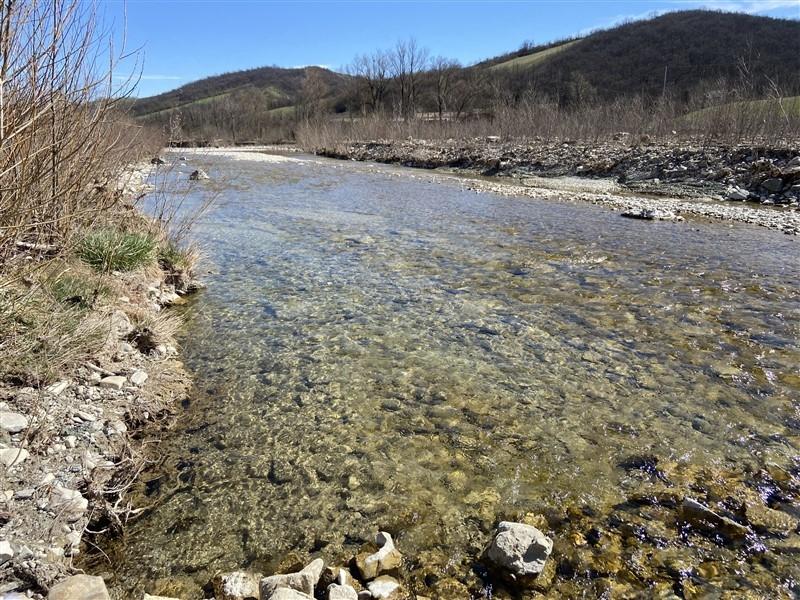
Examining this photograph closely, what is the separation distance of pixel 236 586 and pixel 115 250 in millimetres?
5086

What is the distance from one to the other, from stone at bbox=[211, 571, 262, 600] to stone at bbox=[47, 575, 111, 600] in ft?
1.56

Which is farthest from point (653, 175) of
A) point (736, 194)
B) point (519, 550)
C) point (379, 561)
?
point (379, 561)

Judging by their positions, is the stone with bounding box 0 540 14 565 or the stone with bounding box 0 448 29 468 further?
the stone with bounding box 0 448 29 468

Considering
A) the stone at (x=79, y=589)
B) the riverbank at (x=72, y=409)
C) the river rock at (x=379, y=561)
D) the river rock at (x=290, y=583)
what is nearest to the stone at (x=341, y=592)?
the river rock at (x=290, y=583)

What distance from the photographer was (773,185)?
1498 centimetres

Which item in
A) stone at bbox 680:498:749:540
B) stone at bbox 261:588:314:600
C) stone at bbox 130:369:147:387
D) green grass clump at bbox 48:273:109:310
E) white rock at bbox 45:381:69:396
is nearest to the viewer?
stone at bbox 261:588:314:600

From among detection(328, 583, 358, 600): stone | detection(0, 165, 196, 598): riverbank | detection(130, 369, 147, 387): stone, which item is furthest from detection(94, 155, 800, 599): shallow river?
detection(130, 369, 147, 387): stone

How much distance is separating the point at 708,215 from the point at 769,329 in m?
8.35

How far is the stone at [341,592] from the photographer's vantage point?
7.59ft

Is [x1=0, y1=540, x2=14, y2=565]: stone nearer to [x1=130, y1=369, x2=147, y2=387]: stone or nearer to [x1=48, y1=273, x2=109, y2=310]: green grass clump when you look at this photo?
[x1=130, y1=369, x2=147, y2=387]: stone

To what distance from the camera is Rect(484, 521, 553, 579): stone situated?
99.8 inches

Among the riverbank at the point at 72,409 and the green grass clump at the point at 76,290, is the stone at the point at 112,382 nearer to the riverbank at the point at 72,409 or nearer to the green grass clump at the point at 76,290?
the riverbank at the point at 72,409

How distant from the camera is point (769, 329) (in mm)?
5711

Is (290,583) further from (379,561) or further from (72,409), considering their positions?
(72,409)
